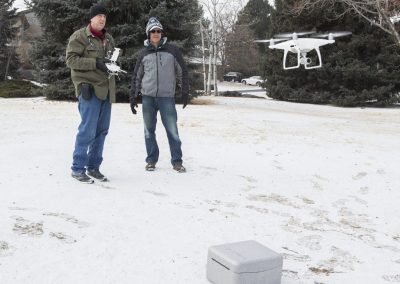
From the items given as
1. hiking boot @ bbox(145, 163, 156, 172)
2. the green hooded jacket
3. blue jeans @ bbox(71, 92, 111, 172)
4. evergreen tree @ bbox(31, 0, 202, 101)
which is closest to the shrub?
evergreen tree @ bbox(31, 0, 202, 101)

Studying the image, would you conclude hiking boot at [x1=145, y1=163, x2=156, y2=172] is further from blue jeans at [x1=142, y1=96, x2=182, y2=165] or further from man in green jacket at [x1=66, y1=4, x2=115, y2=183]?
man in green jacket at [x1=66, y1=4, x2=115, y2=183]

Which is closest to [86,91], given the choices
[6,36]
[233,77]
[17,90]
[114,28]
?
[114,28]

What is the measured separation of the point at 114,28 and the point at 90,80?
11.7 meters

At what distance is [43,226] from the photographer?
150 inches

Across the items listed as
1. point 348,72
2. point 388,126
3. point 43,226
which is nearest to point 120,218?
point 43,226

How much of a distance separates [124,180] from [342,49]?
18.3m

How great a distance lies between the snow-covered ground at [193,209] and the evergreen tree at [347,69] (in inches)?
506

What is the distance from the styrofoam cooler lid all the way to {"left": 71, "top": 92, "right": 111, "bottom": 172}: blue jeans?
8.12 ft

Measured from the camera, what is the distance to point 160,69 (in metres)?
5.70

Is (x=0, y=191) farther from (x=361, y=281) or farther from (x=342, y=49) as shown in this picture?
(x=342, y=49)

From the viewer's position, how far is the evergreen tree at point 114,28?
16.1 meters

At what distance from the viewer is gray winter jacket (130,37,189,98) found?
18.7ft

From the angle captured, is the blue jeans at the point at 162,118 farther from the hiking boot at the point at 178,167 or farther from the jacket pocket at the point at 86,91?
the jacket pocket at the point at 86,91

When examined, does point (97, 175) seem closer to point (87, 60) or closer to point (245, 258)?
point (87, 60)
